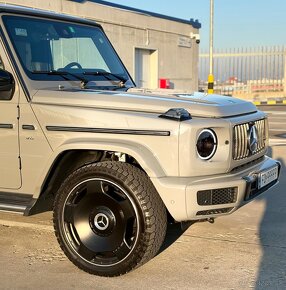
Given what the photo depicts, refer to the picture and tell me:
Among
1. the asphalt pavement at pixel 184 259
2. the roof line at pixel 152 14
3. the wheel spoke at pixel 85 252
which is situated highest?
the roof line at pixel 152 14

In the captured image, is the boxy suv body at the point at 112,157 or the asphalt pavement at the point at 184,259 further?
the asphalt pavement at the point at 184,259

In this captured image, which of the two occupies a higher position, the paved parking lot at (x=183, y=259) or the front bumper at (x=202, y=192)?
the front bumper at (x=202, y=192)

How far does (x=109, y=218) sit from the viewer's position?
12.6 feet

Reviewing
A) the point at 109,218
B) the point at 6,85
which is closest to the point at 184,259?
the point at 109,218

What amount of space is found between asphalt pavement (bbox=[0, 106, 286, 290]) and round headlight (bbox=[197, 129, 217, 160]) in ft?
3.21

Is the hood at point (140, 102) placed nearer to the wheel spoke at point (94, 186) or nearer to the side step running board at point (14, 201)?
the wheel spoke at point (94, 186)

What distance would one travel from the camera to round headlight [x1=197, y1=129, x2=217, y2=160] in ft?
11.9

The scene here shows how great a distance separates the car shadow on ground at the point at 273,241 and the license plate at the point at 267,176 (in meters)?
0.64

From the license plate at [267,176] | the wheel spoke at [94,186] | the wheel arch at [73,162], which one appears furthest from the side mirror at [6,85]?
the license plate at [267,176]

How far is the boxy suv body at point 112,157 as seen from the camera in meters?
3.62

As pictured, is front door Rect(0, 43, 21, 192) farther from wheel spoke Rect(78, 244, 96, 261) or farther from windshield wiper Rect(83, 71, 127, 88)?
windshield wiper Rect(83, 71, 127, 88)

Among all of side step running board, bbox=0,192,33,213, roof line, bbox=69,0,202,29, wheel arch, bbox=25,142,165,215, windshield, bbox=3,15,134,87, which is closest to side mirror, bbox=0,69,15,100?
windshield, bbox=3,15,134,87

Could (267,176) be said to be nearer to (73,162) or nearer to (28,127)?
(73,162)

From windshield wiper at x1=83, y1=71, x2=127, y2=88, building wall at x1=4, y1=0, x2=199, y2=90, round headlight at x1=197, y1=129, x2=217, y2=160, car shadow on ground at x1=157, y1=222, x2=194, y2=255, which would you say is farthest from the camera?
building wall at x1=4, y1=0, x2=199, y2=90
